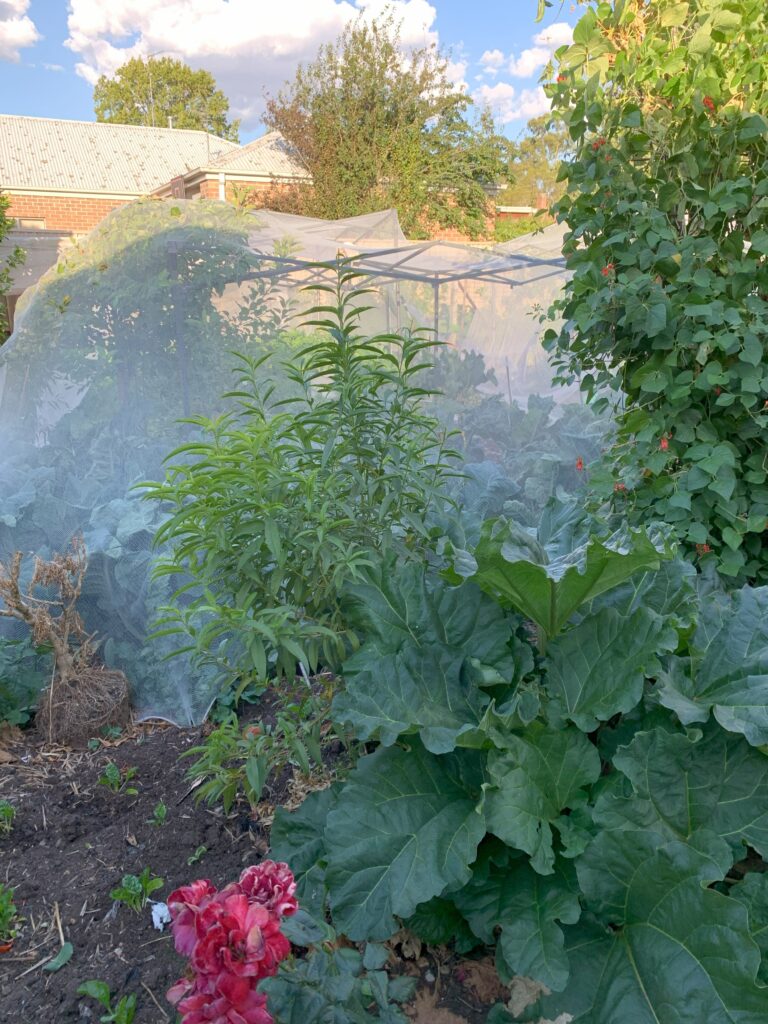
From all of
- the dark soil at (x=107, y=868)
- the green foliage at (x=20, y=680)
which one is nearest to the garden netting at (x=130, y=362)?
the green foliage at (x=20, y=680)

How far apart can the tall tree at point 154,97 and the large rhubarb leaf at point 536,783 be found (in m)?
53.8

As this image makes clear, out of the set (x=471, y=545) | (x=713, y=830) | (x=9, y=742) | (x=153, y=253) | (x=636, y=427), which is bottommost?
(x=9, y=742)

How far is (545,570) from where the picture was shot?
1788 mm

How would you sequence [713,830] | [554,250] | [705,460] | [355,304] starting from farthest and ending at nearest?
[554,250] → [355,304] → [705,460] → [713,830]

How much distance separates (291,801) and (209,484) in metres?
1.10

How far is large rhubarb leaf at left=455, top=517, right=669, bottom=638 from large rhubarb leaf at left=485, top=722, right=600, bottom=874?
0.28 meters

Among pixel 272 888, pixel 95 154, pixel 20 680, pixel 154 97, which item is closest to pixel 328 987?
pixel 272 888

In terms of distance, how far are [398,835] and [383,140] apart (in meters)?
22.4

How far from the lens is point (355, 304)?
5.04 m

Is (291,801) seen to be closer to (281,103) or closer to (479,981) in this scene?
(479,981)

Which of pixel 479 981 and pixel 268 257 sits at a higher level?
pixel 268 257

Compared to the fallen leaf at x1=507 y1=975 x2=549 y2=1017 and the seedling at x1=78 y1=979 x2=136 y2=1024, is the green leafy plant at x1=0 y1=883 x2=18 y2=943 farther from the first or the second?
the fallen leaf at x1=507 y1=975 x2=549 y2=1017

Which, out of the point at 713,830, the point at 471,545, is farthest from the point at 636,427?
the point at 713,830

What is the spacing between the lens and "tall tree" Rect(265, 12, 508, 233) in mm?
21344
